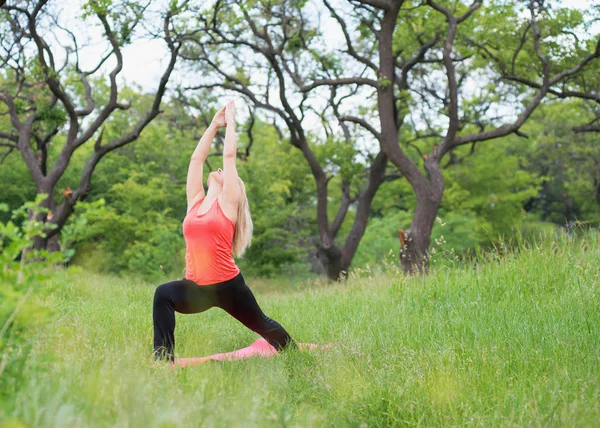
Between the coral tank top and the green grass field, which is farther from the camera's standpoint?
the coral tank top

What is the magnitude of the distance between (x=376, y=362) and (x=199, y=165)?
2466mm

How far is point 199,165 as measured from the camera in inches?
220

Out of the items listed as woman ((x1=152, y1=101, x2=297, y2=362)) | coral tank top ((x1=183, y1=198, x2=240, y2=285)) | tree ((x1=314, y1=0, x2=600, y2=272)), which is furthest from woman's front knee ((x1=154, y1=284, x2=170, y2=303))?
tree ((x1=314, y1=0, x2=600, y2=272))

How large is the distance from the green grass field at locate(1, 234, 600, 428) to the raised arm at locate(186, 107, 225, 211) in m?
1.33

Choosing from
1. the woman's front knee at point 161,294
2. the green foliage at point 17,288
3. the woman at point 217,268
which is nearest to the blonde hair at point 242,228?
the woman at point 217,268

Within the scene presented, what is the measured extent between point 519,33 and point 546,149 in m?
14.9

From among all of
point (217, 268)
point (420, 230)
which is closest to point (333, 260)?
point (420, 230)

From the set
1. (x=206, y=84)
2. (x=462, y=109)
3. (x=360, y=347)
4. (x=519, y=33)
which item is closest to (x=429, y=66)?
(x=462, y=109)

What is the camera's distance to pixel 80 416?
2.34m

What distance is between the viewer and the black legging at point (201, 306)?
15.5ft

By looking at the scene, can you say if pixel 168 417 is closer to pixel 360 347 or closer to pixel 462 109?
pixel 360 347

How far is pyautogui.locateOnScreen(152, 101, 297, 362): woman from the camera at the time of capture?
481 cm

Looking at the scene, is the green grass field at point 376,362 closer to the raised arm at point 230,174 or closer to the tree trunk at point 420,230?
the raised arm at point 230,174

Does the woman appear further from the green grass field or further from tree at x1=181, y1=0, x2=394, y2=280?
tree at x1=181, y1=0, x2=394, y2=280
